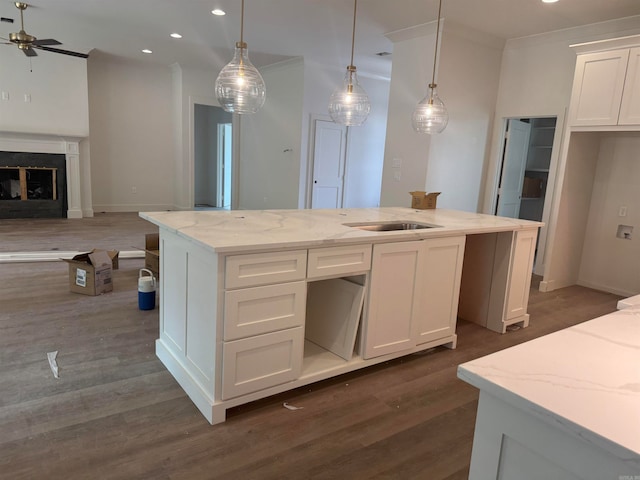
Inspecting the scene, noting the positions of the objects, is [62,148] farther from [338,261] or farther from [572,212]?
[572,212]

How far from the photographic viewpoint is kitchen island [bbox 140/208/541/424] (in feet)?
6.77

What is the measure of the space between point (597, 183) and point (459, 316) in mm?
2517

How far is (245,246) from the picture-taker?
197 cm

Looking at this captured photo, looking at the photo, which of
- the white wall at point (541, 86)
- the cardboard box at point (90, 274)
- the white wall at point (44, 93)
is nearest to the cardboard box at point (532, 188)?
the white wall at point (541, 86)

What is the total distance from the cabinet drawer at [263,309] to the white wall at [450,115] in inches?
133

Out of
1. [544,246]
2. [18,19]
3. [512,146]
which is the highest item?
[18,19]

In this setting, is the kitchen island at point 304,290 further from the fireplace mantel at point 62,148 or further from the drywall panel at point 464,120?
the fireplace mantel at point 62,148

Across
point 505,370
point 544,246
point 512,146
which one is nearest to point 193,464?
point 505,370

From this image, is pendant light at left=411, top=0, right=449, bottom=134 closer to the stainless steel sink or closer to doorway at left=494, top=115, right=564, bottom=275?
the stainless steel sink

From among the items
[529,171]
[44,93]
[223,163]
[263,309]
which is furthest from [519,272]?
[223,163]

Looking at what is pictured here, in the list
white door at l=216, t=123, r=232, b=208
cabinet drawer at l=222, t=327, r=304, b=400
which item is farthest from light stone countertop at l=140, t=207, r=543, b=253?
white door at l=216, t=123, r=232, b=208

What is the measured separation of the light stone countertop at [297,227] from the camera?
6.84 ft

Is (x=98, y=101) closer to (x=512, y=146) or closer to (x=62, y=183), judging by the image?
Answer: (x=62, y=183)

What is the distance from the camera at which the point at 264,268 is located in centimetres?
208
